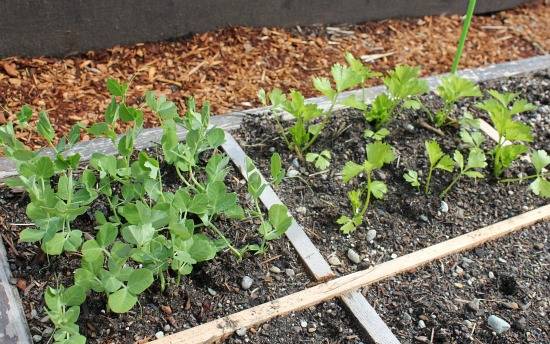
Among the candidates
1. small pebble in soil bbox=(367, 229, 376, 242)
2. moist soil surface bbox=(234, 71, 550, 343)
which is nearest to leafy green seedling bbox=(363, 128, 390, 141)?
moist soil surface bbox=(234, 71, 550, 343)

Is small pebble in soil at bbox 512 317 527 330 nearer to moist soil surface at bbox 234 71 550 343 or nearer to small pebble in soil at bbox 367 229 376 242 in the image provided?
moist soil surface at bbox 234 71 550 343

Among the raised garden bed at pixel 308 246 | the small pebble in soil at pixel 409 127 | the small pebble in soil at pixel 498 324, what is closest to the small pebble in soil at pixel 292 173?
the raised garden bed at pixel 308 246

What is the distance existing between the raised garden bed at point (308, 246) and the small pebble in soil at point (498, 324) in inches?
0.8

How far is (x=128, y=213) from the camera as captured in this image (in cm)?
144

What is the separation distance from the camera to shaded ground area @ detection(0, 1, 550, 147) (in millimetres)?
2144

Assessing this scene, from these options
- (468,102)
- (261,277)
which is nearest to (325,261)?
(261,277)

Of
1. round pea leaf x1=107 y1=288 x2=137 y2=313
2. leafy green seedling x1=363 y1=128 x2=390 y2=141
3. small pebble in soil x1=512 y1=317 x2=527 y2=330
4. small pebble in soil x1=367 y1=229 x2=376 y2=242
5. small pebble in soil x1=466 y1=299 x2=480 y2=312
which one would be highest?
leafy green seedling x1=363 y1=128 x2=390 y2=141

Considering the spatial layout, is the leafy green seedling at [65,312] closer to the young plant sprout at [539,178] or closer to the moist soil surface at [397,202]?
the moist soil surface at [397,202]

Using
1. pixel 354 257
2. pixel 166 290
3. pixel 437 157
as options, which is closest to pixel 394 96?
pixel 437 157

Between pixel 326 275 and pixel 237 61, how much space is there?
1130 millimetres

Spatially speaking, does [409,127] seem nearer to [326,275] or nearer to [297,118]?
[297,118]

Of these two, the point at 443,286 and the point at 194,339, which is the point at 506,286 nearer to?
the point at 443,286

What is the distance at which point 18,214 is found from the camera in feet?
5.41

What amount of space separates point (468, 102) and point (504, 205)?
558 millimetres
